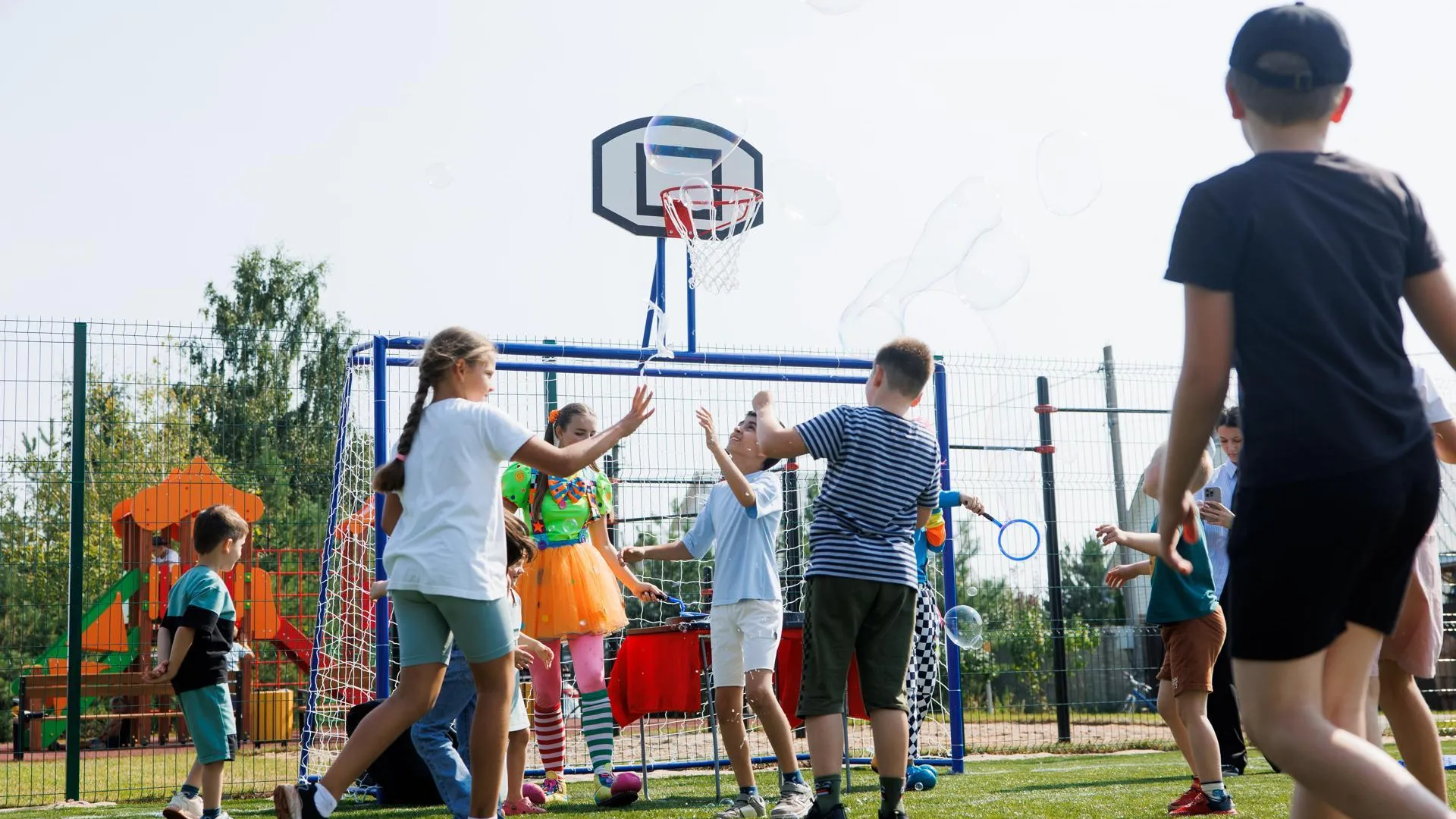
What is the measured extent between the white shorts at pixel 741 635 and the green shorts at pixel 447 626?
5.04 feet

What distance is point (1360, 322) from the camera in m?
2.39

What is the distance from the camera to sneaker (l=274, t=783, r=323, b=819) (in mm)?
4070

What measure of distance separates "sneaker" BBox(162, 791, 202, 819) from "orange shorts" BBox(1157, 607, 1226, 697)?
13.1ft

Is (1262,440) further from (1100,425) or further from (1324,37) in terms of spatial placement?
(1100,425)

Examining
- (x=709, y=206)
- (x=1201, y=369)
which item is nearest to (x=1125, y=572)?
(x=1201, y=369)

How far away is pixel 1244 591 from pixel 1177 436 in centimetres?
30

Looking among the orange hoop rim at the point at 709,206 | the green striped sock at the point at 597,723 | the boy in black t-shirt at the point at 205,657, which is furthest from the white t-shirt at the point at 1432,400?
the orange hoop rim at the point at 709,206

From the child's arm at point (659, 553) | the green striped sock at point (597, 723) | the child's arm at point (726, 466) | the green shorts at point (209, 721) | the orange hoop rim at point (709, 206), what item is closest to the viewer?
the child's arm at point (726, 466)

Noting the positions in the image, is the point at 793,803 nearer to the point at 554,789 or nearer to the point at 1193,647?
the point at 1193,647

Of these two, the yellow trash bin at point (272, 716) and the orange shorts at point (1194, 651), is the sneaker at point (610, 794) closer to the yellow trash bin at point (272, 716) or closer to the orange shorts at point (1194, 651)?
the orange shorts at point (1194, 651)

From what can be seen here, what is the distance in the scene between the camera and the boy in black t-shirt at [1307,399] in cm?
228

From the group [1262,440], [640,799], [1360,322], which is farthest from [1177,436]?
[640,799]

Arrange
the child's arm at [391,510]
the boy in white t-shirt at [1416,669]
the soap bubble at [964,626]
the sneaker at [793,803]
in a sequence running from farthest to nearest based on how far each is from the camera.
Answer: the soap bubble at [964,626], the sneaker at [793,803], the child's arm at [391,510], the boy in white t-shirt at [1416,669]

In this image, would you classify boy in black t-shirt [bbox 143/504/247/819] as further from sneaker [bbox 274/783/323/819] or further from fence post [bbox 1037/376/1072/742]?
fence post [bbox 1037/376/1072/742]
